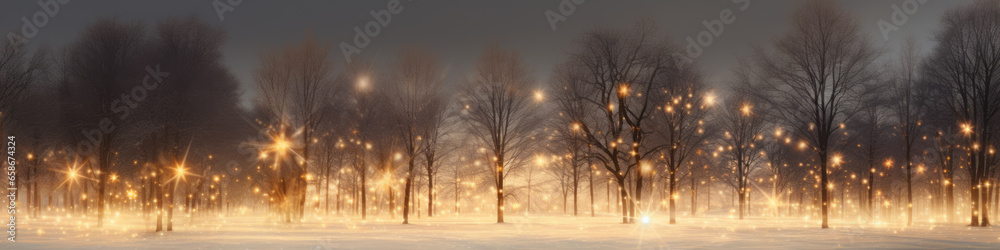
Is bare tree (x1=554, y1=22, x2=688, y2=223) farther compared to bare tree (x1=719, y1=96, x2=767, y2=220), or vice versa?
bare tree (x1=719, y1=96, x2=767, y2=220)

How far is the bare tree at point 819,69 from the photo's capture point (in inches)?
1157

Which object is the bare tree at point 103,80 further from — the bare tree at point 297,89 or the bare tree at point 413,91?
the bare tree at point 413,91

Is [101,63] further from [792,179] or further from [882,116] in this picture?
[792,179]

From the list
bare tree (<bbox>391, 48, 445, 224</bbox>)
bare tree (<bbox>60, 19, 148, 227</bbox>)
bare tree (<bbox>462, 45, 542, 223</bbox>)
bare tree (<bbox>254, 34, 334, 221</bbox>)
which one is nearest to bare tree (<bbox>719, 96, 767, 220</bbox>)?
bare tree (<bbox>462, 45, 542, 223</bbox>)

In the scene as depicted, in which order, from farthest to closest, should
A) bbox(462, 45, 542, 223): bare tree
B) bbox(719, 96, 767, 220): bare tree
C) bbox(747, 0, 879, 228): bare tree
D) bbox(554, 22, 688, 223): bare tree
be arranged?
bbox(719, 96, 767, 220): bare tree → bbox(462, 45, 542, 223): bare tree → bbox(554, 22, 688, 223): bare tree → bbox(747, 0, 879, 228): bare tree

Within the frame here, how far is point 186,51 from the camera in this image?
98.1ft

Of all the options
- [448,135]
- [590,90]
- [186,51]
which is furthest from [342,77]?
[590,90]

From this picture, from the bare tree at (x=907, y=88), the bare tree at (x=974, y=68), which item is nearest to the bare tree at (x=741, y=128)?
the bare tree at (x=907, y=88)

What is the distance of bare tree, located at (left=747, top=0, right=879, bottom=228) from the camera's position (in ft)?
96.4

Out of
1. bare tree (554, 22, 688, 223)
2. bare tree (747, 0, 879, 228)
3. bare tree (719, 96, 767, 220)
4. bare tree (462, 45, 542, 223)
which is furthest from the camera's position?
bare tree (719, 96, 767, 220)

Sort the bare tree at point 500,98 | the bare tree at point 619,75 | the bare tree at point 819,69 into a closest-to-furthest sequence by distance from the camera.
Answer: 1. the bare tree at point 819,69
2. the bare tree at point 619,75
3. the bare tree at point 500,98

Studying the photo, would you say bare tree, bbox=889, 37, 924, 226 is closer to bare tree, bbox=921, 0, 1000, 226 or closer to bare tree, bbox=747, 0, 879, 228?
bare tree, bbox=921, 0, 1000, 226

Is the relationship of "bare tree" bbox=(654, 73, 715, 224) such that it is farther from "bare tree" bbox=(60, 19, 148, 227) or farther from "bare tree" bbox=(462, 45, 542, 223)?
"bare tree" bbox=(60, 19, 148, 227)

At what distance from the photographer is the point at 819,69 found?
97.9 ft
